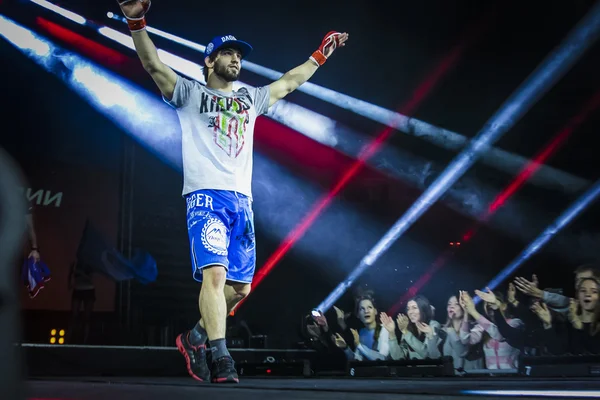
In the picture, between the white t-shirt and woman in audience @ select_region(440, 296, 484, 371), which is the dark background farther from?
the white t-shirt

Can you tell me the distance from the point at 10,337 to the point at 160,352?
5.38 metres

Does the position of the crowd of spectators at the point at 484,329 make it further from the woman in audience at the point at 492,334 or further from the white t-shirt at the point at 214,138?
the white t-shirt at the point at 214,138

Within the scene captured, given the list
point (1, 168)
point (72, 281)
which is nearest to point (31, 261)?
point (72, 281)

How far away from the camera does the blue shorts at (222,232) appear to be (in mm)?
2625

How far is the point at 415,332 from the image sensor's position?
7156 mm

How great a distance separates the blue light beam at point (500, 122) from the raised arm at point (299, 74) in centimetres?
472

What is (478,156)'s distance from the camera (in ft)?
28.2

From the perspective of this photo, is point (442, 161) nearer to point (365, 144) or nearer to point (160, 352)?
point (365, 144)

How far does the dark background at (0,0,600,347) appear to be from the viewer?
7.21 m

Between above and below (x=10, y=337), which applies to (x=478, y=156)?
above

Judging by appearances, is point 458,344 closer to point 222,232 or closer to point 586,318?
point 586,318

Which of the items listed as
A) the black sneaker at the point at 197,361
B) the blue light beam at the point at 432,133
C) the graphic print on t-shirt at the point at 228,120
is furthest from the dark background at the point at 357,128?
the black sneaker at the point at 197,361

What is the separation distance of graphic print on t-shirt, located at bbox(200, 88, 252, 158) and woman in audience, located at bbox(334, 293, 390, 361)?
484 cm

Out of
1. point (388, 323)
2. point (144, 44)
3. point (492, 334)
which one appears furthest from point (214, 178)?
point (388, 323)
